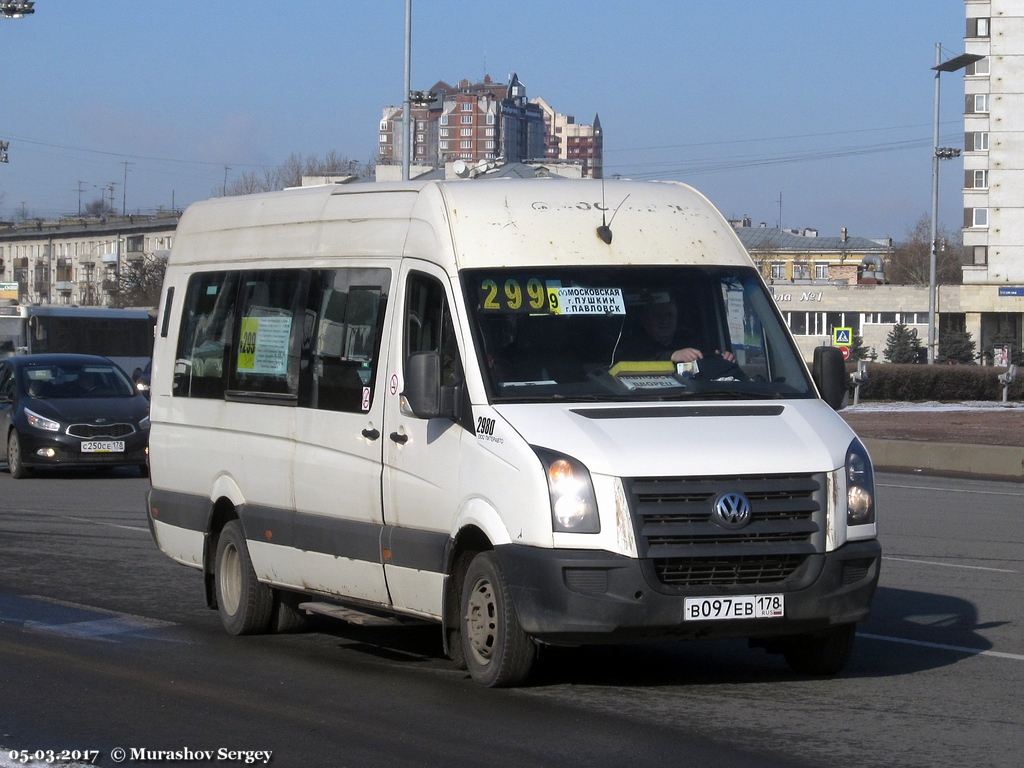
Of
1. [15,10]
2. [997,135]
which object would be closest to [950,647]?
[15,10]

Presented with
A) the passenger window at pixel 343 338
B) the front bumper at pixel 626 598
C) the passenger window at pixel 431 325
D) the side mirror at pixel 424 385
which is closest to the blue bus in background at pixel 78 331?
the passenger window at pixel 343 338

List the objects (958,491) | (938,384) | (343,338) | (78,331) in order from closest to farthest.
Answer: (343,338) → (958,491) → (78,331) → (938,384)

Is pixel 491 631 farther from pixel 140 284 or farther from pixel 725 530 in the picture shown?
pixel 140 284

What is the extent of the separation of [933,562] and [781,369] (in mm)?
5273

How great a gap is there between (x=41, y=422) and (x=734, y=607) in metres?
16.6

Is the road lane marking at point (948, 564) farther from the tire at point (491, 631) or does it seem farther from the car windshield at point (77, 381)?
the car windshield at point (77, 381)

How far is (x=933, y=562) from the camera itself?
40.7 feet

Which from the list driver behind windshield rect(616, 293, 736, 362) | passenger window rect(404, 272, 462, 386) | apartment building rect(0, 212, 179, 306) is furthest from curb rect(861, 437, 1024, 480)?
apartment building rect(0, 212, 179, 306)

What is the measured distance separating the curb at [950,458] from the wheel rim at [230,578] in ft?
52.0

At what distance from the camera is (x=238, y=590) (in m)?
9.27

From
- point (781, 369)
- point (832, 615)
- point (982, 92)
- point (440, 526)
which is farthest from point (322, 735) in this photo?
point (982, 92)

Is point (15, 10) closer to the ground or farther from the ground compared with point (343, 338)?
farther from the ground

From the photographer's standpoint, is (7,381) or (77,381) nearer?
(77,381)

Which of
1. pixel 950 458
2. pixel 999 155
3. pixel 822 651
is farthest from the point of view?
pixel 999 155
